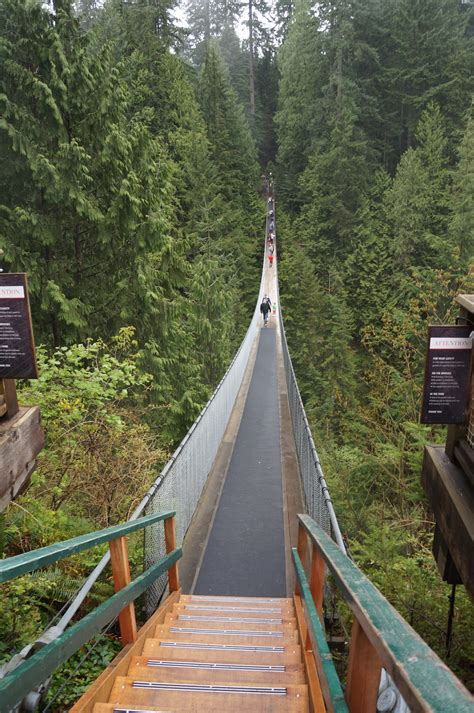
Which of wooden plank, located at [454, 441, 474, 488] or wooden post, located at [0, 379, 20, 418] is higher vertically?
wooden post, located at [0, 379, 20, 418]

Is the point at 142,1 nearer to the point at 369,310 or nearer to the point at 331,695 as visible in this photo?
the point at 369,310

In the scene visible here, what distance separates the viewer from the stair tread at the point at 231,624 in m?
3.68

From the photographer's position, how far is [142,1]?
2442 centimetres

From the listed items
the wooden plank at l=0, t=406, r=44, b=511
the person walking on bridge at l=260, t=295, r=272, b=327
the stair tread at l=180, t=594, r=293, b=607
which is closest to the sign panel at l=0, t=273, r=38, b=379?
the wooden plank at l=0, t=406, r=44, b=511

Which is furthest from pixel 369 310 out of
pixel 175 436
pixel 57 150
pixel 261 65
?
pixel 261 65

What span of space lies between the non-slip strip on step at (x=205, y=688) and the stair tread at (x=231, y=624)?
1224mm

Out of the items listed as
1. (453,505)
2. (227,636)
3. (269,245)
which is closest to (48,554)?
(227,636)

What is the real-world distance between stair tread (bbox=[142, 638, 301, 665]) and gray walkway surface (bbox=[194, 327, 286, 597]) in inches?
89.6

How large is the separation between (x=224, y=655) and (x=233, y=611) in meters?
1.15

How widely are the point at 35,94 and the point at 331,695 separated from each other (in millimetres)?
9577

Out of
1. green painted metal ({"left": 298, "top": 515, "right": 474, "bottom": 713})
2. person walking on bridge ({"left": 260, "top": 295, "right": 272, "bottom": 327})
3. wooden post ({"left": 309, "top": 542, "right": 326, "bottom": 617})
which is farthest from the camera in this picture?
person walking on bridge ({"left": 260, "top": 295, "right": 272, "bottom": 327})

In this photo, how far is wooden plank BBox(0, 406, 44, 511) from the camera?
257 centimetres

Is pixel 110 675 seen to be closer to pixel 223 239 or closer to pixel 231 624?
pixel 231 624

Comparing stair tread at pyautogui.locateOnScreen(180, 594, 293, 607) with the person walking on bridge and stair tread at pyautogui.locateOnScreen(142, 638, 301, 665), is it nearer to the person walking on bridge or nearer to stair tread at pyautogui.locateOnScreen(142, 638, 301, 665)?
stair tread at pyautogui.locateOnScreen(142, 638, 301, 665)
